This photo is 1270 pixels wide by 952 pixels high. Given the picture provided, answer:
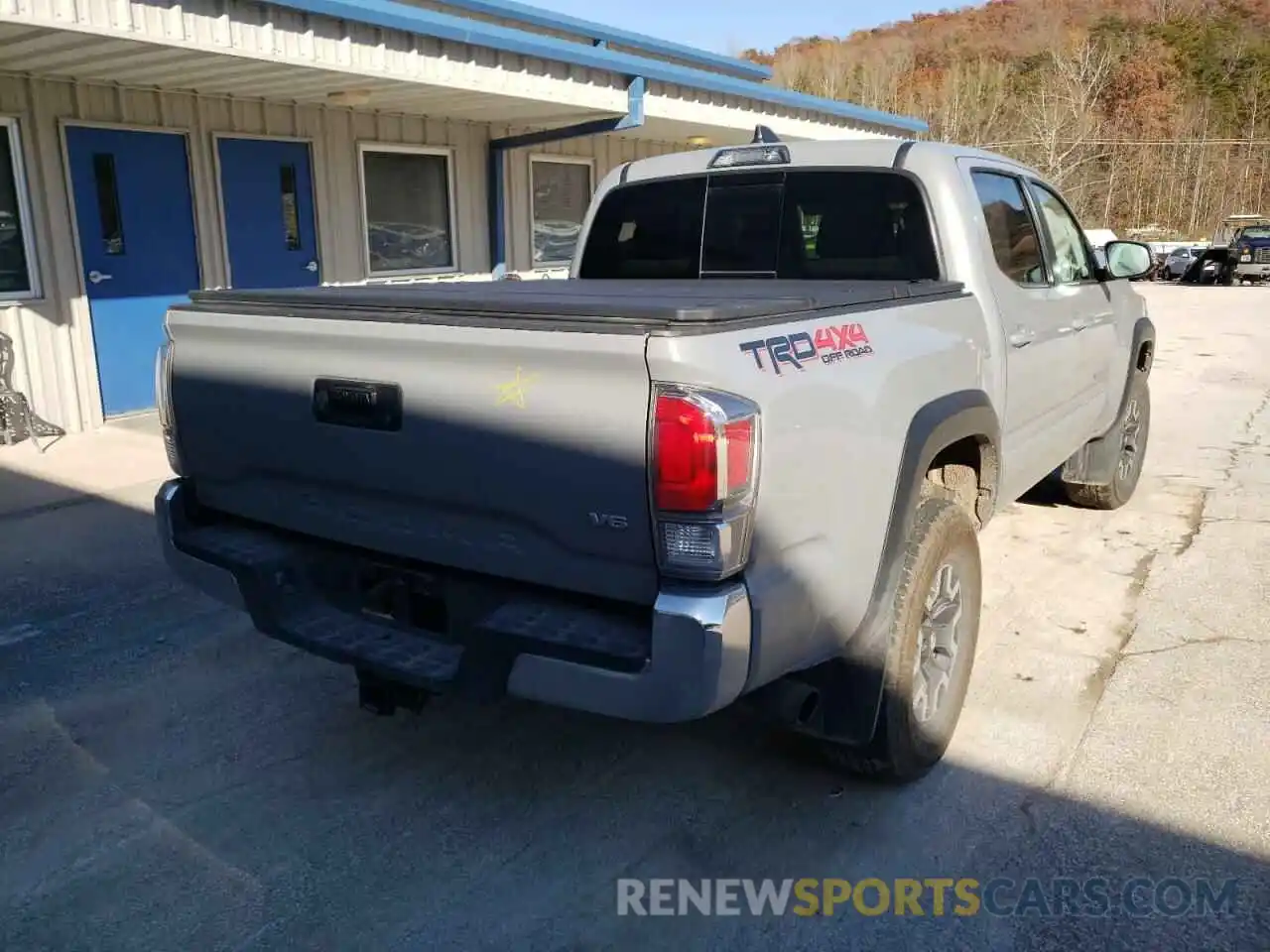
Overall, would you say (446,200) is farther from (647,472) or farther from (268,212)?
(647,472)

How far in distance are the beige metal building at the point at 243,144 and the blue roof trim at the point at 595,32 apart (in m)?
0.66

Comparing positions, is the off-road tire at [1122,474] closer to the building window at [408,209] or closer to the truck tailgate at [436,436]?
the truck tailgate at [436,436]

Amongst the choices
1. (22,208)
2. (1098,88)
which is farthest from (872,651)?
(1098,88)

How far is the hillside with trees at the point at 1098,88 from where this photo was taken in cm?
4959

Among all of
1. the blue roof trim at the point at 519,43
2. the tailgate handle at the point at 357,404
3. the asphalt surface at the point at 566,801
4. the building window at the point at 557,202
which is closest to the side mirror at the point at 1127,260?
the asphalt surface at the point at 566,801

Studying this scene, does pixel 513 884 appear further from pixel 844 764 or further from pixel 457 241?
pixel 457 241

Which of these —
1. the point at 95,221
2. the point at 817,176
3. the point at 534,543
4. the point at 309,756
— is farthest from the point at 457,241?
the point at 534,543

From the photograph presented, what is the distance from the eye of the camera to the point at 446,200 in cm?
1190

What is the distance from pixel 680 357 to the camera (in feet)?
7.29

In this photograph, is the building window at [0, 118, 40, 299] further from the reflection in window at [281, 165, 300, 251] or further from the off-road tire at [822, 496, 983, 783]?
the off-road tire at [822, 496, 983, 783]

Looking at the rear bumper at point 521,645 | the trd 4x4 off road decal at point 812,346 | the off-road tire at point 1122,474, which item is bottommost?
the off-road tire at point 1122,474

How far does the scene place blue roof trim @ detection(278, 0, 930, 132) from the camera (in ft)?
25.0

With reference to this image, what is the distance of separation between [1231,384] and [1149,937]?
35.2 feet

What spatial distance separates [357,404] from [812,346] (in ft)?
4.02
